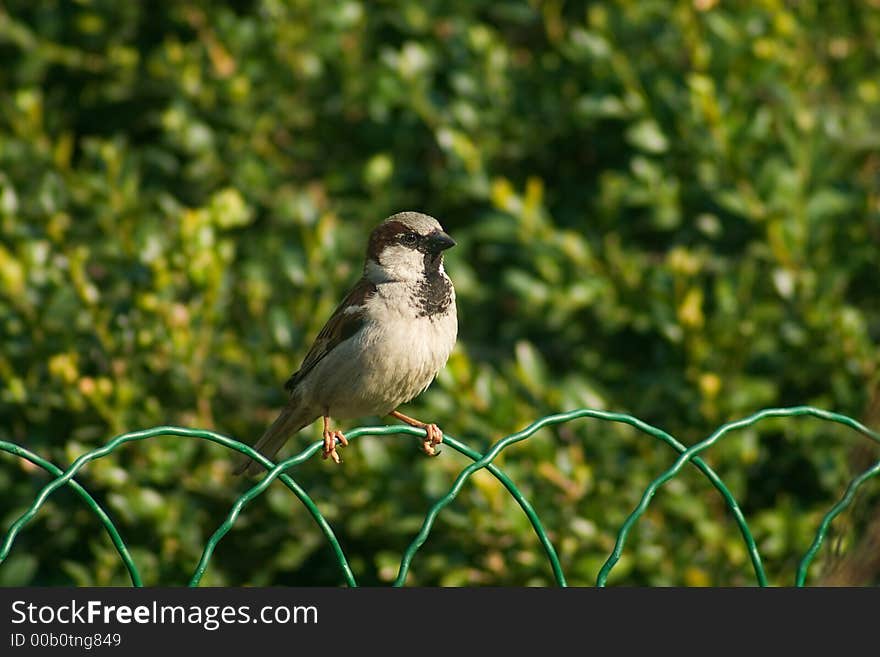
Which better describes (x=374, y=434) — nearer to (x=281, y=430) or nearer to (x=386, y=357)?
(x=386, y=357)

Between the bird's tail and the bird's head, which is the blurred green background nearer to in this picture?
the bird's tail

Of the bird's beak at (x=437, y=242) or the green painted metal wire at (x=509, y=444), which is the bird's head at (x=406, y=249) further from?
the green painted metal wire at (x=509, y=444)

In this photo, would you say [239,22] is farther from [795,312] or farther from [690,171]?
[795,312]

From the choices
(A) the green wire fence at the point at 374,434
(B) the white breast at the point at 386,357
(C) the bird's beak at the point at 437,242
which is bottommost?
(A) the green wire fence at the point at 374,434

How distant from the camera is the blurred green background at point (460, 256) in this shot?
11.3ft

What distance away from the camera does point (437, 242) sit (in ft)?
10.5

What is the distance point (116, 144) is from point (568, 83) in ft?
4.77

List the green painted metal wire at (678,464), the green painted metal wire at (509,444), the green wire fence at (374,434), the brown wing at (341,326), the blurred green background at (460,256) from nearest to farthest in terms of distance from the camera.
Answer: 1. the green wire fence at (374,434)
2. the green painted metal wire at (509,444)
3. the green painted metal wire at (678,464)
4. the brown wing at (341,326)
5. the blurred green background at (460,256)

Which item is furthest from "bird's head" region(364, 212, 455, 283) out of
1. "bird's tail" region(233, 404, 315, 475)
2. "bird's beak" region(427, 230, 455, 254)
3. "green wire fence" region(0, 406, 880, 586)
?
"green wire fence" region(0, 406, 880, 586)

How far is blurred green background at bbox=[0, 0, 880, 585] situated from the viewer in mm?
3430

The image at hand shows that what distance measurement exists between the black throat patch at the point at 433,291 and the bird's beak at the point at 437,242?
17 mm

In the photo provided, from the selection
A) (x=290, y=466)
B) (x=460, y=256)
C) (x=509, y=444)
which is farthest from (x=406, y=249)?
(x=290, y=466)

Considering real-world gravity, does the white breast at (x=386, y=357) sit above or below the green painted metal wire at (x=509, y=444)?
above

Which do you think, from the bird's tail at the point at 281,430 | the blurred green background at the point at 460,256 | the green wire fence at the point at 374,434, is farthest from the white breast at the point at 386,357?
the green wire fence at the point at 374,434
